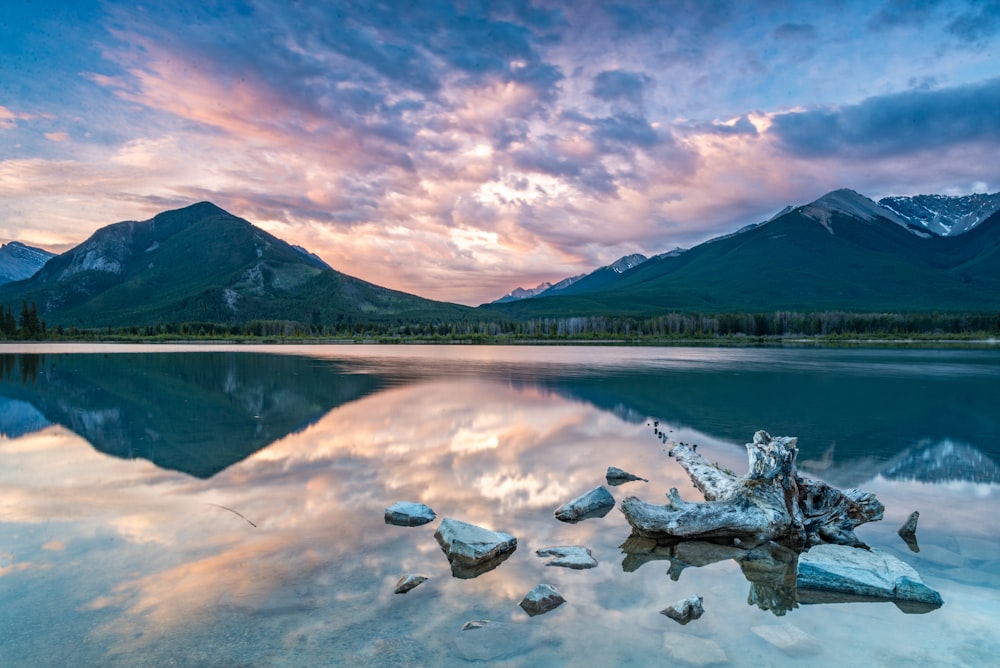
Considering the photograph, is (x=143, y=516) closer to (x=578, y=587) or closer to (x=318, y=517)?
(x=318, y=517)

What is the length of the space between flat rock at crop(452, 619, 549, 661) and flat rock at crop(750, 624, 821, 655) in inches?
127

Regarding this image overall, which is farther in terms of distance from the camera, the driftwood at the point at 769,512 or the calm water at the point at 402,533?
Answer: the driftwood at the point at 769,512

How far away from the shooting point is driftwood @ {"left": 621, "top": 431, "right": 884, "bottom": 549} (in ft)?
38.9

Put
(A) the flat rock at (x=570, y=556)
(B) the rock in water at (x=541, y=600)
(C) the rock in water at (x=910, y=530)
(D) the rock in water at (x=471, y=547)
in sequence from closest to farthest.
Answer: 1. (B) the rock in water at (x=541, y=600)
2. (D) the rock in water at (x=471, y=547)
3. (A) the flat rock at (x=570, y=556)
4. (C) the rock in water at (x=910, y=530)

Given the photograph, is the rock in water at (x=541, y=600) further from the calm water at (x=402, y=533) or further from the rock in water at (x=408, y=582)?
the rock in water at (x=408, y=582)

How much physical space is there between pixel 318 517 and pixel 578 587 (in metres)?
6.55

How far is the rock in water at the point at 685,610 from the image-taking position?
27.7 ft

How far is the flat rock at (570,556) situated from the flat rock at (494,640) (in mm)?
2312

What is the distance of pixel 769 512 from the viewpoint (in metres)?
12.0

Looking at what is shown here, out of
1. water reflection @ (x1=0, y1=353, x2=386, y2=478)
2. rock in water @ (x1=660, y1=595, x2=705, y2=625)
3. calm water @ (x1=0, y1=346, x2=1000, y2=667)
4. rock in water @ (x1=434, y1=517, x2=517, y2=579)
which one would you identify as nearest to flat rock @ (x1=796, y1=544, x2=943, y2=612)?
calm water @ (x1=0, y1=346, x2=1000, y2=667)

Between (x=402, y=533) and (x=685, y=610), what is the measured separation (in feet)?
19.8

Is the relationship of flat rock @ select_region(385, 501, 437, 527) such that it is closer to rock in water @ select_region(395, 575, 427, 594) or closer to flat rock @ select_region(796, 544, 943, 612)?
rock in water @ select_region(395, 575, 427, 594)

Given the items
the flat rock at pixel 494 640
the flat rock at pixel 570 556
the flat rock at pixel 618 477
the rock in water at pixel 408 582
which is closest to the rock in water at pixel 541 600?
the flat rock at pixel 494 640

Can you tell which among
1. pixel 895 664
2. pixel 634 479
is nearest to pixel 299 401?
pixel 634 479
